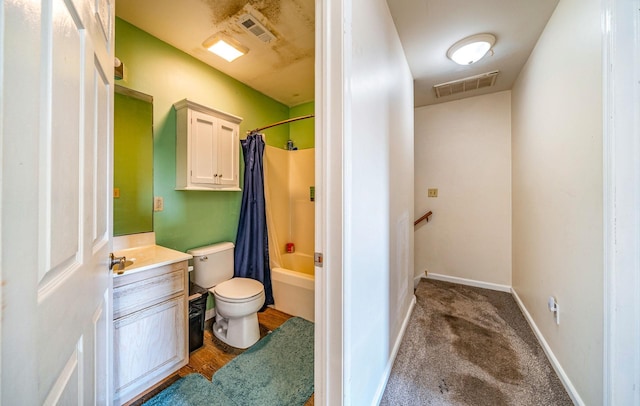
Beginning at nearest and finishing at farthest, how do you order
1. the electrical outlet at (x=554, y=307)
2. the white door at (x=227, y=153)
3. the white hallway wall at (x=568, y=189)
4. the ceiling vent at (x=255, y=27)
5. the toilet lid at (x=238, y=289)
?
the white hallway wall at (x=568, y=189), the electrical outlet at (x=554, y=307), the ceiling vent at (x=255, y=27), the toilet lid at (x=238, y=289), the white door at (x=227, y=153)

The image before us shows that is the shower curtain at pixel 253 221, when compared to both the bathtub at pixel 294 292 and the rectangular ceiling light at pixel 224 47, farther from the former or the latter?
the rectangular ceiling light at pixel 224 47

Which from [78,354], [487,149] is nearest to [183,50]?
[78,354]

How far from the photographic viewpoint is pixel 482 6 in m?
1.46

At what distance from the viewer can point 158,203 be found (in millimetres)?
1844

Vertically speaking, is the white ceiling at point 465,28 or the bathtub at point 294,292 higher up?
the white ceiling at point 465,28

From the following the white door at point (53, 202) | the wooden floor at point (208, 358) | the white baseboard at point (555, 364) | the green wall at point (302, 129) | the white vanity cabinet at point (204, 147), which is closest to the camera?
the white door at point (53, 202)

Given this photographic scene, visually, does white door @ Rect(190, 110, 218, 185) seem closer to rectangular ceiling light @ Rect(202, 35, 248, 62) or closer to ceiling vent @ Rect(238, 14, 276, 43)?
rectangular ceiling light @ Rect(202, 35, 248, 62)

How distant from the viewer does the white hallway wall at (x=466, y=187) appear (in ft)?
8.72

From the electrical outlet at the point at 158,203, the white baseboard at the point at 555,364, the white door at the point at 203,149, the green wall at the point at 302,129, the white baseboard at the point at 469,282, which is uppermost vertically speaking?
the green wall at the point at 302,129

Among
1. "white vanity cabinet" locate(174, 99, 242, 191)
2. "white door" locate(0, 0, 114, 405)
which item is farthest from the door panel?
"white door" locate(0, 0, 114, 405)

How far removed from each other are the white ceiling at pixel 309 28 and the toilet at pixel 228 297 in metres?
1.78

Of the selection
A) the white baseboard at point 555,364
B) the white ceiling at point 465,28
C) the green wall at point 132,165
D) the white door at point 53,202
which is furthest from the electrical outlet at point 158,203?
the white baseboard at point 555,364

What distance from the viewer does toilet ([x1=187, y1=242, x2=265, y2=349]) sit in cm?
170

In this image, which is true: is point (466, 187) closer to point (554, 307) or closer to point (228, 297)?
point (554, 307)
